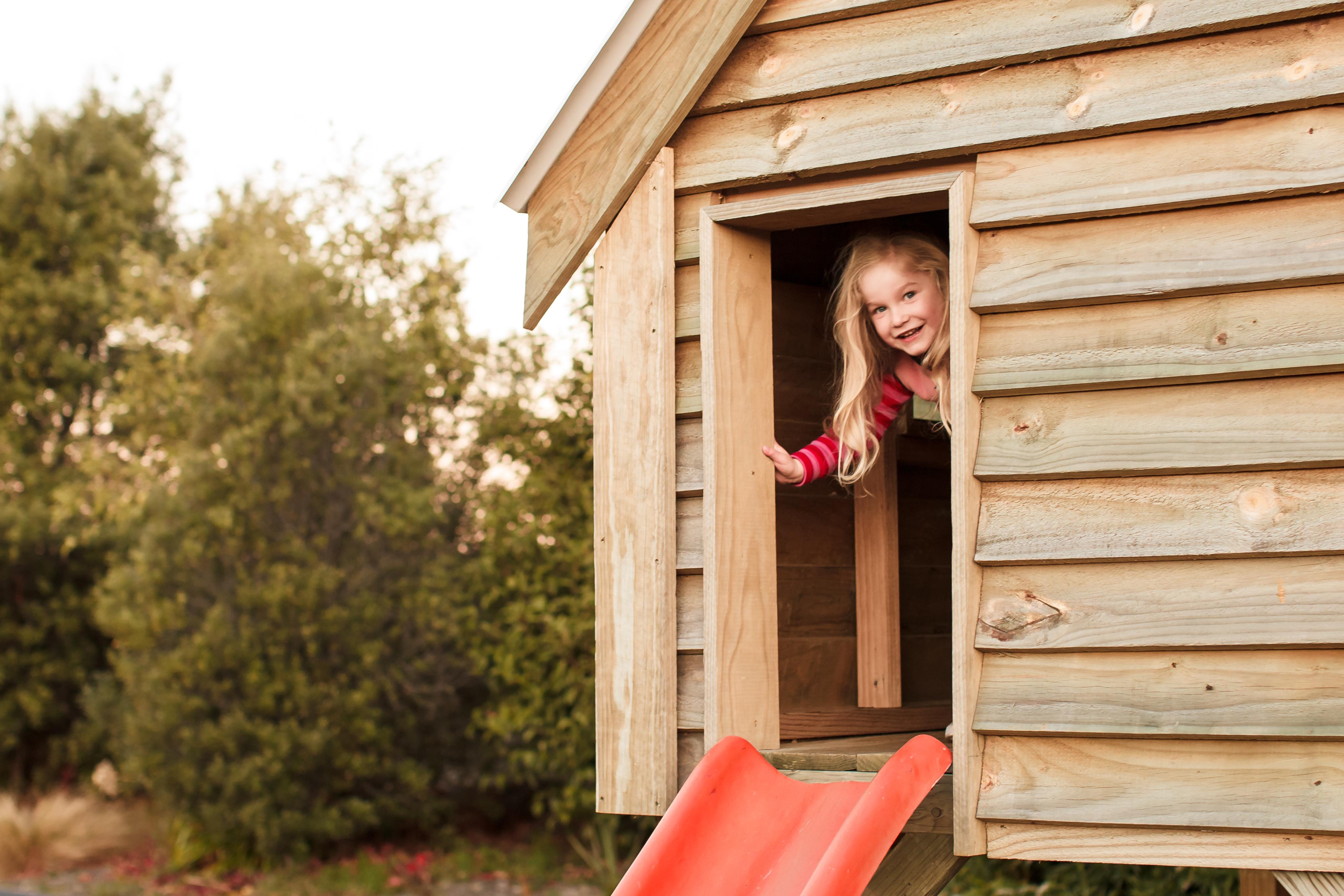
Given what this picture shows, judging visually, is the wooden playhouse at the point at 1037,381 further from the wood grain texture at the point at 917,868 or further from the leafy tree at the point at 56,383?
the leafy tree at the point at 56,383

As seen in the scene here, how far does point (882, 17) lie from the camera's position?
253 centimetres

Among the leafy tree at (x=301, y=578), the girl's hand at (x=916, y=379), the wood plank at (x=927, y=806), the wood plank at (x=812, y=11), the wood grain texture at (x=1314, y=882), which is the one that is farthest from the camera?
the leafy tree at (x=301, y=578)

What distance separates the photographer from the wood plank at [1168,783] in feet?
6.79

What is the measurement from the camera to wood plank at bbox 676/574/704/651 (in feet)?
8.77

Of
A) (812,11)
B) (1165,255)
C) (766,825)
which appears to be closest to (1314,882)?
(766,825)

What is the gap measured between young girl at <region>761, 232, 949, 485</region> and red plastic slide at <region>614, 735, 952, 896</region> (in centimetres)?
77

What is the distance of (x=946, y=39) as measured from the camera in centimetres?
245

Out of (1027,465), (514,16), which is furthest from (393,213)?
(1027,465)

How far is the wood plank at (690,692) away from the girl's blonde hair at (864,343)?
0.62m

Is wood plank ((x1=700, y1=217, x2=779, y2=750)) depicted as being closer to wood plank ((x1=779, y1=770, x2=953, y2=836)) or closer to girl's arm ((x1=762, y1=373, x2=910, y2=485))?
girl's arm ((x1=762, y1=373, x2=910, y2=485))

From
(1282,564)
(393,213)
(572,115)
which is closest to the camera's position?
(1282,564)

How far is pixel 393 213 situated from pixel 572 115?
5.64 metres

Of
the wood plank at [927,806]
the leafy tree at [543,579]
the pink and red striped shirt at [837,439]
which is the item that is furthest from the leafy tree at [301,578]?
the wood plank at [927,806]

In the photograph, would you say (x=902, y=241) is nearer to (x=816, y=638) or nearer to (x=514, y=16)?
(x=816, y=638)
